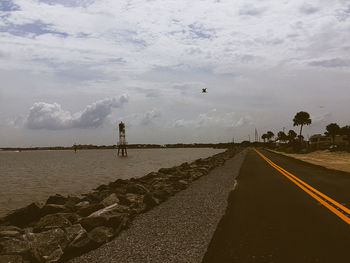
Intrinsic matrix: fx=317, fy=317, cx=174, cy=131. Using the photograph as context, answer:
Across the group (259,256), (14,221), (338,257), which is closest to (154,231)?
(259,256)

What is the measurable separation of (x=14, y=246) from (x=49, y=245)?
598 millimetres

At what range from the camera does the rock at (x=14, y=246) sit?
5277 mm

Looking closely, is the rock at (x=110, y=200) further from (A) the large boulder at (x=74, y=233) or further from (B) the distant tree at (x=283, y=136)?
(B) the distant tree at (x=283, y=136)

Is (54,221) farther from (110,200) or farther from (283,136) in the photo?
(283,136)

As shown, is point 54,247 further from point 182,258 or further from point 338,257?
point 338,257

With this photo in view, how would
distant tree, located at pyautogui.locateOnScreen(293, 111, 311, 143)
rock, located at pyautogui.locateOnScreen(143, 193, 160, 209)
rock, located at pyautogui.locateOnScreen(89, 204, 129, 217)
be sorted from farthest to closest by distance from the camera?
distant tree, located at pyautogui.locateOnScreen(293, 111, 311, 143)
rock, located at pyautogui.locateOnScreen(143, 193, 160, 209)
rock, located at pyautogui.locateOnScreen(89, 204, 129, 217)

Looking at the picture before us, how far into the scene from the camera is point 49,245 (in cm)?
554

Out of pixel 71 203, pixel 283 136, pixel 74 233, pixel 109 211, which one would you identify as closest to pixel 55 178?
pixel 71 203

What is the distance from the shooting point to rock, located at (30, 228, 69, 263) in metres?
5.13

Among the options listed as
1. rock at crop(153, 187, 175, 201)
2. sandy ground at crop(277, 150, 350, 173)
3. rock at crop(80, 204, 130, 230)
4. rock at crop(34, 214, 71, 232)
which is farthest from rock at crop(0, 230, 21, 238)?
sandy ground at crop(277, 150, 350, 173)

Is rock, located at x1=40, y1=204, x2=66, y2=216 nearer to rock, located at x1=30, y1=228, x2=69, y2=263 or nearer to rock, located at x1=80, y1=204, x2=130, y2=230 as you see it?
rock, located at x1=80, y1=204, x2=130, y2=230

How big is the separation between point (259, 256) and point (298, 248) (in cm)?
77

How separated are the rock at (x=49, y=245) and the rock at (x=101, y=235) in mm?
468

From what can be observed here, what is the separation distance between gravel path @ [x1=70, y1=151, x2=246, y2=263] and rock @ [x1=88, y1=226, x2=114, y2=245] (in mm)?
186
